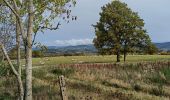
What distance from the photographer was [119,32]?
9112cm

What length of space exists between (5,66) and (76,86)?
4593mm

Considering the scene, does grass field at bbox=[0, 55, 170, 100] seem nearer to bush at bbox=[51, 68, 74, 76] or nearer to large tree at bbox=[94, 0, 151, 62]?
bush at bbox=[51, 68, 74, 76]

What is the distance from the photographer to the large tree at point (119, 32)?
89312 millimetres

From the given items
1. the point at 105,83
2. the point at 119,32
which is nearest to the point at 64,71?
the point at 105,83

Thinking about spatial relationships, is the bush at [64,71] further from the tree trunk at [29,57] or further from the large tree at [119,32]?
the large tree at [119,32]

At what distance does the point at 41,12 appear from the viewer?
1769cm

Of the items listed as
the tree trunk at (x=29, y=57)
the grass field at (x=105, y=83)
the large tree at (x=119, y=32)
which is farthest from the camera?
the large tree at (x=119, y=32)

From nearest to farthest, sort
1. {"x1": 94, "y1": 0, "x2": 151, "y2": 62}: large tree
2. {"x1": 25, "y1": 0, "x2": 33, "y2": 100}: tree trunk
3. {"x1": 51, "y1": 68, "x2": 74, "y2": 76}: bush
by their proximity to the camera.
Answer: {"x1": 25, "y1": 0, "x2": 33, "y2": 100}: tree trunk, {"x1": 51, "y1": 68, "x2": 74, "y2": 76}: bush, {"x1": 94, "y1": 0, "x2": 151, "y2": 62}: large tree

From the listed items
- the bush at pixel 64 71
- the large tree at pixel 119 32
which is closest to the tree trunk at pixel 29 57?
the bush at pixel 64 71

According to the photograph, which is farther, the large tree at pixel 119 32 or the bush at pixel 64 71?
the large tree at pixel 119 32

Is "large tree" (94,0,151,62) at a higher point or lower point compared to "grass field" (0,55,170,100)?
higher

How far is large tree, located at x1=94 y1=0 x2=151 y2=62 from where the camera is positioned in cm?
8931

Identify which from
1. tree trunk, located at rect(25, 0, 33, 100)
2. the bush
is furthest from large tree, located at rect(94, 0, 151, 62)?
tree trunk, located at rect(25, 0, 33, 100)

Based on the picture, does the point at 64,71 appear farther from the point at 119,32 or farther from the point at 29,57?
the point at 119,32
